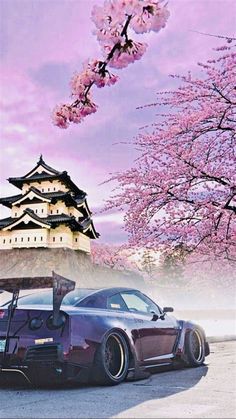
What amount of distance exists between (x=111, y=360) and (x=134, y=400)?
1084 mm

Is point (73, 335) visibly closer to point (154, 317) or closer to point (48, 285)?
point (48, 285)

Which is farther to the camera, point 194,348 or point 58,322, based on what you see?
point 194,348

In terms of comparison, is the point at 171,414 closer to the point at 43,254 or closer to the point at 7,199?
the point at 43,254

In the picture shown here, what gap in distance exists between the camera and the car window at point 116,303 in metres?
5.71

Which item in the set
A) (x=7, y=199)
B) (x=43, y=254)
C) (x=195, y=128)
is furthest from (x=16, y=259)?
(x=195, y=128)

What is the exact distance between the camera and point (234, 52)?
9.19 meters

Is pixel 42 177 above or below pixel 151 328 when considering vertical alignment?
above

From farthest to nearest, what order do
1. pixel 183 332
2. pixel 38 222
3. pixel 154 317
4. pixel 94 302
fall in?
pixel 38 222
pixel 183 332
pixel 154 317
pixel 94 302

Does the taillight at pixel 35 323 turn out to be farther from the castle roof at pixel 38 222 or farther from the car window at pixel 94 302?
the castle roof at pixel 38 222

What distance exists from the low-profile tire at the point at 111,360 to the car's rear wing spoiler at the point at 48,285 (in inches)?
24.6

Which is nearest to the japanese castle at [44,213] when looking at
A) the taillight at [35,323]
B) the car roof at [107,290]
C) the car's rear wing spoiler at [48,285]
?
the car roof at [107,290]

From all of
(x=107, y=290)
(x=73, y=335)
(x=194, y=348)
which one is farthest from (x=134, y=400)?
(x=194, y=348)

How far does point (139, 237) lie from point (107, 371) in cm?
842

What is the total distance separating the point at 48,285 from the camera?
515 centimetres
